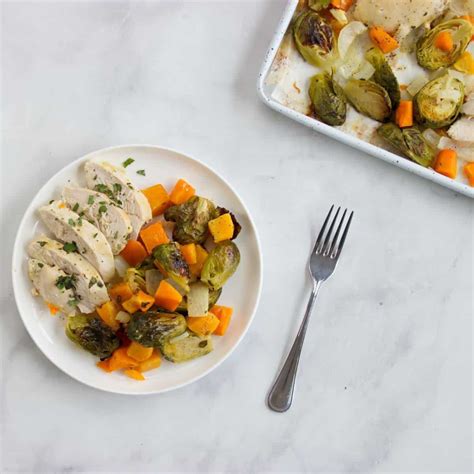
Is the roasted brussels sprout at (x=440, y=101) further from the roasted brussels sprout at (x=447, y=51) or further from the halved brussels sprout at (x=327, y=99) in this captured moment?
the halved brussels sprout at (x=327, y=99)

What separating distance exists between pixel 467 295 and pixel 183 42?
6.12 feet

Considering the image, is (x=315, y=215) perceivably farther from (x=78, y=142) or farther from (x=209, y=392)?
(x=78, y=142)

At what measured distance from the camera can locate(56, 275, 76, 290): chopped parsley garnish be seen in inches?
113

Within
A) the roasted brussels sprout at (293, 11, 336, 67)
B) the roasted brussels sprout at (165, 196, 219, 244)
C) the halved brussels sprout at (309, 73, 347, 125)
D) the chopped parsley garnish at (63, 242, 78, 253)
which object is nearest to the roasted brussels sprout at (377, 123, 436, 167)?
the halved brussels sprout at (309, 73, 347, 125)

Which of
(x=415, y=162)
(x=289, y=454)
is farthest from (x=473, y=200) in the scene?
(x=289, y=454)

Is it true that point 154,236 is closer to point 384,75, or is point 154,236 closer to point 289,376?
point 289,376

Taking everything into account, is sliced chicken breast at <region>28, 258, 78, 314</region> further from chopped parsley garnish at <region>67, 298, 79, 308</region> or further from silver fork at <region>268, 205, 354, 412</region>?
silver fork at <region>268, 205, 354, 412</region>

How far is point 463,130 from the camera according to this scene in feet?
10.2

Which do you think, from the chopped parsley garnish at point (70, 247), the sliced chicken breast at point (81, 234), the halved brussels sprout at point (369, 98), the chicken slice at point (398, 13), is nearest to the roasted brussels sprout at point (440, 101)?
the halved brussels sprout at point (369, 98)

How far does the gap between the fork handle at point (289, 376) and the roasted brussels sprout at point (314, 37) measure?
1.07 meters

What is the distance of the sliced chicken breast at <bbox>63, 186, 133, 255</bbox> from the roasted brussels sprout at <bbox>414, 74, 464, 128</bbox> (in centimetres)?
146

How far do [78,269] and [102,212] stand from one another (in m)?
0.27

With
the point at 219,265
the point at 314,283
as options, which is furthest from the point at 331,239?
the point at 219,265

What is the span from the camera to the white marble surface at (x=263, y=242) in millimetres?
3172
